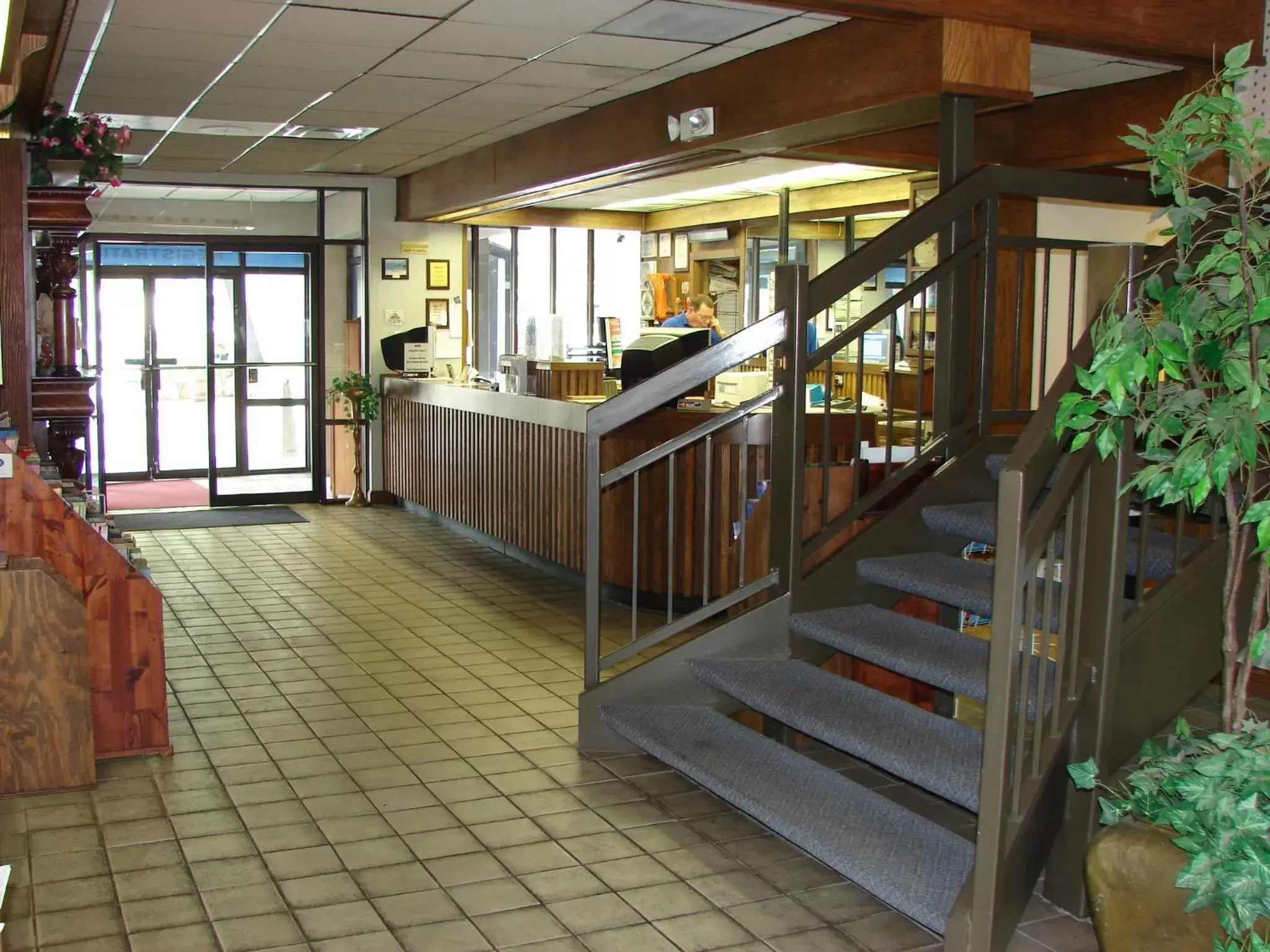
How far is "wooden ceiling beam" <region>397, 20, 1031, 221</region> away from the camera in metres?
5.27

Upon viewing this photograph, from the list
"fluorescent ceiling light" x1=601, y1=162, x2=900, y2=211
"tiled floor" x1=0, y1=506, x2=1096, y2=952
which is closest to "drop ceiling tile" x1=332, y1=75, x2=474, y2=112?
"fluorescent ceiling light" x1=601, y1=162, x2=900, y2=211

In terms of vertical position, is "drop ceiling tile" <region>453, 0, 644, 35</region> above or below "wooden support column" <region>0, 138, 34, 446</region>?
above

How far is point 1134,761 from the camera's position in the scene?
4391 millimetres

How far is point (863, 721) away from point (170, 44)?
471 cm

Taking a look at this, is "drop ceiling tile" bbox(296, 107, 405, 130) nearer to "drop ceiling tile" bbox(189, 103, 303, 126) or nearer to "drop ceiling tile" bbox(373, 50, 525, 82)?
"drop ceiling tile" bbox(189, 103, 303, 126)

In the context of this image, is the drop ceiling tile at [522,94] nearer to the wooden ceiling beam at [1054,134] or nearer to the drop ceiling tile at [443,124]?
the drop ceiling tile at [443,124]

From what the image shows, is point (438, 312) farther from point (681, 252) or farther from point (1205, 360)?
point (1205, 360)

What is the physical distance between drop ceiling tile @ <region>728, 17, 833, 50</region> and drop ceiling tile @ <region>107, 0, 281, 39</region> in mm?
2169

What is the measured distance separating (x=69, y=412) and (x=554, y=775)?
2.90 metres

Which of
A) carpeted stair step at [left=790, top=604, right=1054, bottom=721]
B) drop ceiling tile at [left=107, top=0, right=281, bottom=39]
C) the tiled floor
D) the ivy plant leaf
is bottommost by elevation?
the tiled floor

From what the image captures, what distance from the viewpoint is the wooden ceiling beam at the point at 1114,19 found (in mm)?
4930

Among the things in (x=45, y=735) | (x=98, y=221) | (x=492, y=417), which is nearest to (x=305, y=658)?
(x=45, y=735)

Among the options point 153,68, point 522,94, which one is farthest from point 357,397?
point 153,68

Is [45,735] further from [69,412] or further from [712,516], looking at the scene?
[712,516]
